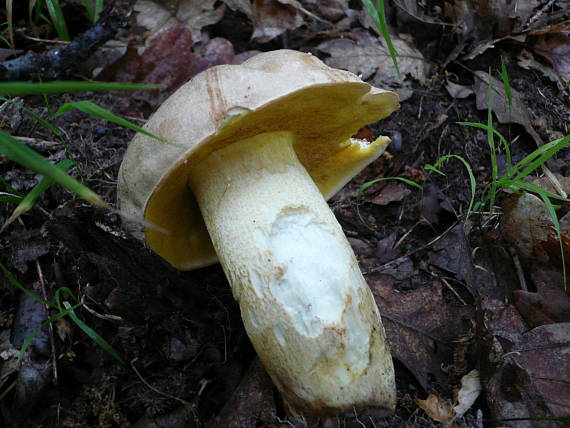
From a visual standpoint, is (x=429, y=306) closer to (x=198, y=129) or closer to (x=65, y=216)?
(x=198, y=129)

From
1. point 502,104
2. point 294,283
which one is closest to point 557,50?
point 502,104

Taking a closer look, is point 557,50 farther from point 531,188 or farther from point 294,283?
point 294,283

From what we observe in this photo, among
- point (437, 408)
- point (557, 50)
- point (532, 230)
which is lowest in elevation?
point (437, 408)

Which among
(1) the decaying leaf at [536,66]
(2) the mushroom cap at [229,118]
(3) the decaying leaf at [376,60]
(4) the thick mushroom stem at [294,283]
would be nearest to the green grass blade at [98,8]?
(3) the decaying leaf at [376,60]

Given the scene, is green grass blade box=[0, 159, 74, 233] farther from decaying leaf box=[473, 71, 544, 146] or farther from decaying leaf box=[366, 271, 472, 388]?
decaying leaf box=[473, 71, 544, 146]

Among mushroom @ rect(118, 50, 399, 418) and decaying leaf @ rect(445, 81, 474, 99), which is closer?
mushroom @ rect(118, 50, 399, 418)

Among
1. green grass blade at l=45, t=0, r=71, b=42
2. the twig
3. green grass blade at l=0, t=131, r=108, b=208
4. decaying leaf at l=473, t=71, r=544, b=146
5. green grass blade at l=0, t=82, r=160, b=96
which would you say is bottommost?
the twig

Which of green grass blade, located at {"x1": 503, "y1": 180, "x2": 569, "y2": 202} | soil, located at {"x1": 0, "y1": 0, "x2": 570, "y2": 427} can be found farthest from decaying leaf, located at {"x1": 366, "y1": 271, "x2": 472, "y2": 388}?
green grass blade, located at {"x1": 503, "y1": 180, "x2": 569, "y2": 202}

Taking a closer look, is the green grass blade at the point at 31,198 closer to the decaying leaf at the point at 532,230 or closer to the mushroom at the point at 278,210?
the mushroom at the point at 278,210
